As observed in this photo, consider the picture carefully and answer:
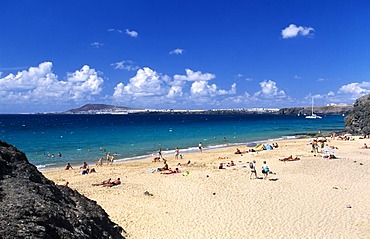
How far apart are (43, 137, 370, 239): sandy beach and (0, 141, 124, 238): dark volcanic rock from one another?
3.13 m

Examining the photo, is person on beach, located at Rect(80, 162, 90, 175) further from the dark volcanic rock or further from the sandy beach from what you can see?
the dark volcanic rock

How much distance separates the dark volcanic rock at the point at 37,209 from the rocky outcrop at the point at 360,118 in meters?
49.2

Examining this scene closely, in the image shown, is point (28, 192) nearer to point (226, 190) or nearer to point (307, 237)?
point (307, 237)

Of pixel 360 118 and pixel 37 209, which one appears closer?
pixel 37 209

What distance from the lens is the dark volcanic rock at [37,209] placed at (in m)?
5.32

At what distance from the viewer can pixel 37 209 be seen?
19.4 feet

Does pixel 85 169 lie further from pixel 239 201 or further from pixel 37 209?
pixel 37 209

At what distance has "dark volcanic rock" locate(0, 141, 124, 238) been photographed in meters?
5.32

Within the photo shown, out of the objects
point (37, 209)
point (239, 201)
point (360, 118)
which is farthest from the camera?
point (360, 118)

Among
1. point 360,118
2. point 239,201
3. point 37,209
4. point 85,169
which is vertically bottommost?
point 85,169

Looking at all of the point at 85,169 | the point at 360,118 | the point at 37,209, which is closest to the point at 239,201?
the point at 37,209

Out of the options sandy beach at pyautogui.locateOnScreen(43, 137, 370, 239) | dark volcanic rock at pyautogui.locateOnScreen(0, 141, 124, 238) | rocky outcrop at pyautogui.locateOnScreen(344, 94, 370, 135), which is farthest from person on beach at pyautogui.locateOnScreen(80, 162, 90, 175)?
rocky outcrop at pyautogui.locateOnScreen(344, 94, 370, 135)

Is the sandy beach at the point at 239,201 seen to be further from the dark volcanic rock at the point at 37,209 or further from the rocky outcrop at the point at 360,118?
the rocky outcrop at the point at 360,118

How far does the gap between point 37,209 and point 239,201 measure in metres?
10.4
